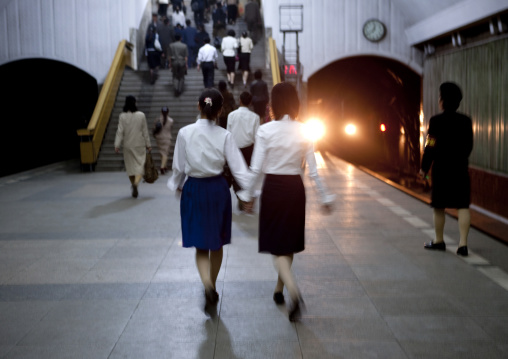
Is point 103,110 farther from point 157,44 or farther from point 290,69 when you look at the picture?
point 290,69

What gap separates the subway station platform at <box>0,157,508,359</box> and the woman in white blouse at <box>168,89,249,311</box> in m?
0.49

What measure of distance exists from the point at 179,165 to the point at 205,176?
0.23 metres

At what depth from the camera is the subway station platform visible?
143 inches

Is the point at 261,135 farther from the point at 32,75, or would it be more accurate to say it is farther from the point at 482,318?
the point at 32,75

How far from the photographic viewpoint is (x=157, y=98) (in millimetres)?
17016

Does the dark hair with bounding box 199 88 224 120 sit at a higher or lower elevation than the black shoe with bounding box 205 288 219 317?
higher

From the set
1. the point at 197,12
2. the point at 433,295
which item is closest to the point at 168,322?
the point at 433,295

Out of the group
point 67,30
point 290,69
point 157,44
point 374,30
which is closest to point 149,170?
point 157,44

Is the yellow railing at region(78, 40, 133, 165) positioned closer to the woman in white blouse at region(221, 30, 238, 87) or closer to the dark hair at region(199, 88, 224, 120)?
the woman in white blouse at region(221, 30, 238, 87)

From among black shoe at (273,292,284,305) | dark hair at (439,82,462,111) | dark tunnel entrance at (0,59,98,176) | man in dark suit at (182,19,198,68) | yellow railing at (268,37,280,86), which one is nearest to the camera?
black shoe at (273,292,284,305)

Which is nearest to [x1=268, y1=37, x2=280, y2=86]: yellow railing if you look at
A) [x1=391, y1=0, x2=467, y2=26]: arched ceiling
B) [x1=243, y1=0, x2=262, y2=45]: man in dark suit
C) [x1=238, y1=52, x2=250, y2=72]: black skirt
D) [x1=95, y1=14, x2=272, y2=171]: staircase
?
[x1=95, y1=14, x2=272, y2=171]: staircase

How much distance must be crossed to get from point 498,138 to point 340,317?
799 cm

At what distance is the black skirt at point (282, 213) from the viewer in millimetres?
4098

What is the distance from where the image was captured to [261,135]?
13.5 ft
